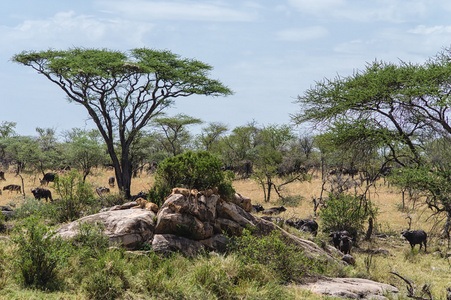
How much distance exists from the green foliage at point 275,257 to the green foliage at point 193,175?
7.70 ft

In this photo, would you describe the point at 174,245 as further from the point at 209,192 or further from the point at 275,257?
the point at 275,257

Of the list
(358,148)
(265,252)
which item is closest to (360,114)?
(358,148)

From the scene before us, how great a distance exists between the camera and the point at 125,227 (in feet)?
35.5

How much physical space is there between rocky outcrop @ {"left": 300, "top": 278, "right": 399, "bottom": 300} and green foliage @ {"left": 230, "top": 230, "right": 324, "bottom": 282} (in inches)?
19.7

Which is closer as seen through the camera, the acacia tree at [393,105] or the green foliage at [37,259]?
the green foliage at [37,259]

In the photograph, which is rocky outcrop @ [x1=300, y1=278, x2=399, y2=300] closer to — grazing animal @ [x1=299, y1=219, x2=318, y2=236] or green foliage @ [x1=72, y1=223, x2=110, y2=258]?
green foliage @ [x1=72, y1=223, x2=110, y2=258]

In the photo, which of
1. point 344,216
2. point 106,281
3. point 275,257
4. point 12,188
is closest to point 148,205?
point 275,257

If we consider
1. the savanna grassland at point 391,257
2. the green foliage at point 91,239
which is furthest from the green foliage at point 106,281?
the green foliage at point 91,239

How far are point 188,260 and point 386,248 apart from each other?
11.1m

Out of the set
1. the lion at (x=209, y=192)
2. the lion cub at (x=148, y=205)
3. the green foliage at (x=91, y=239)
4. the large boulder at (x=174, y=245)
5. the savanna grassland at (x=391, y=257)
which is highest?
Answer: the lion at (x=209, y=192)

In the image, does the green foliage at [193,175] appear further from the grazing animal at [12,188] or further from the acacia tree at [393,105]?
the grazing animal at [12,188]

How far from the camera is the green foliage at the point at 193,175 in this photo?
42.8 feet

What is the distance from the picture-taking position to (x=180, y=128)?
5106cm

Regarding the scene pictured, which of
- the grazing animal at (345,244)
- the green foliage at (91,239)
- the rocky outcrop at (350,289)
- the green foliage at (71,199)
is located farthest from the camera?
the grazing animal at (345,244)
